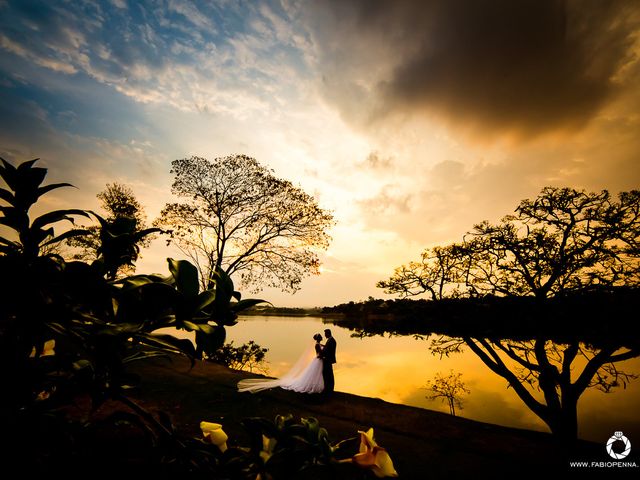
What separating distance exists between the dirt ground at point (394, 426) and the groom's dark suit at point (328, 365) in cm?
33

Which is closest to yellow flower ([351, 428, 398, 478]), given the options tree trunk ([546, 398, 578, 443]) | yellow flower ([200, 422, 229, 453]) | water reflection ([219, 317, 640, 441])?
yellow flower ([200, 422, 229, 453])

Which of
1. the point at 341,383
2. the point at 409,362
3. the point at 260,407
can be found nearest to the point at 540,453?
the point at 260,407

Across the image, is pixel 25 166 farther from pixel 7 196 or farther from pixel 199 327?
pixel 199 327

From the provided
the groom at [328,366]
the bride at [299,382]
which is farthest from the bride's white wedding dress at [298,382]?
the groom at [328,366]

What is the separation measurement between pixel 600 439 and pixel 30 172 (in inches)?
556

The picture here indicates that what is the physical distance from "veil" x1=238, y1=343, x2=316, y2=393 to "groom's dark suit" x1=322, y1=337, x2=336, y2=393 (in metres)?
1.21

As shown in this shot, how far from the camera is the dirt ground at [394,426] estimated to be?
4117 mm

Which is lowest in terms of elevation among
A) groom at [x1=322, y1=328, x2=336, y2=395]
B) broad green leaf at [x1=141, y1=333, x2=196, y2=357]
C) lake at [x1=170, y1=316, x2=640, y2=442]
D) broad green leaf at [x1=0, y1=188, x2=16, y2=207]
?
lake at [x1=170, y1=316, x2=640, y2=442]

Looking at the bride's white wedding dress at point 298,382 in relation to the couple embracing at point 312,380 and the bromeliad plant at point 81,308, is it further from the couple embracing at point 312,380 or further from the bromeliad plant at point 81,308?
the bromeliad plant at point 81,308

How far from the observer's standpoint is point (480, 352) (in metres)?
7.27

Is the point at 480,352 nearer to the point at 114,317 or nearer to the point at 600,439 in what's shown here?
→ the point at 600,439

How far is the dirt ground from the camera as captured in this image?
4117 millimetres

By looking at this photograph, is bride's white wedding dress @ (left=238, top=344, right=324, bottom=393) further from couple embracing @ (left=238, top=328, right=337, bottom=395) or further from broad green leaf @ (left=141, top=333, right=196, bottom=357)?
broad green leaf @ (left=141, top=333, right=196, bottom=357)

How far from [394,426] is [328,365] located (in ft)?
8.83
